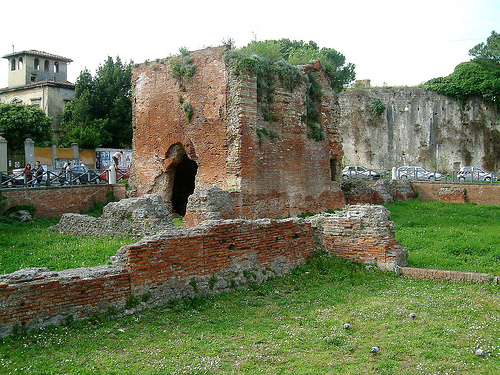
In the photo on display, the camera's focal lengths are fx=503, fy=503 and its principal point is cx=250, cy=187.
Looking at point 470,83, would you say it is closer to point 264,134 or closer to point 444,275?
point 264,134

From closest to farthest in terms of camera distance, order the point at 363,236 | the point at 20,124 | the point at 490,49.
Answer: the point at 363,236, the point at 20,124, the point at 490,49

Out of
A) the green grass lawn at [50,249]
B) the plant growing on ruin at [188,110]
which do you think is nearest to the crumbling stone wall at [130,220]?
the green grass lawn at [50,249]

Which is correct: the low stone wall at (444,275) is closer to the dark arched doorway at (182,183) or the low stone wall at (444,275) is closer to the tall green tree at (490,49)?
the dark arched doorway at (182,183)

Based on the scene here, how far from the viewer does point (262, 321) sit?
670 centimetres

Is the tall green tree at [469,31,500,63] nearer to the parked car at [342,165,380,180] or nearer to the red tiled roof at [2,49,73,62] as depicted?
the parked car at [342,165,380,180]

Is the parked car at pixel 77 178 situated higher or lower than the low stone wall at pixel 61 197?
higher

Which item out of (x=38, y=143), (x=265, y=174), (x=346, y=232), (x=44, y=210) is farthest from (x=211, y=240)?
(x=38, y=143)

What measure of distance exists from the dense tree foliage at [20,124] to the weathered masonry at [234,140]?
14.7 metres

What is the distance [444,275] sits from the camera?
877 cm

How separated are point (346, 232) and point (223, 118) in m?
6.17

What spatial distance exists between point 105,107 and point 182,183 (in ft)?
57.7

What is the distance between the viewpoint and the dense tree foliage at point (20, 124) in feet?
94.2

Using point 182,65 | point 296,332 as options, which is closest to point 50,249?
point 296,332

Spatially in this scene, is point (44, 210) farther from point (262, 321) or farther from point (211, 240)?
point (262, 321)
